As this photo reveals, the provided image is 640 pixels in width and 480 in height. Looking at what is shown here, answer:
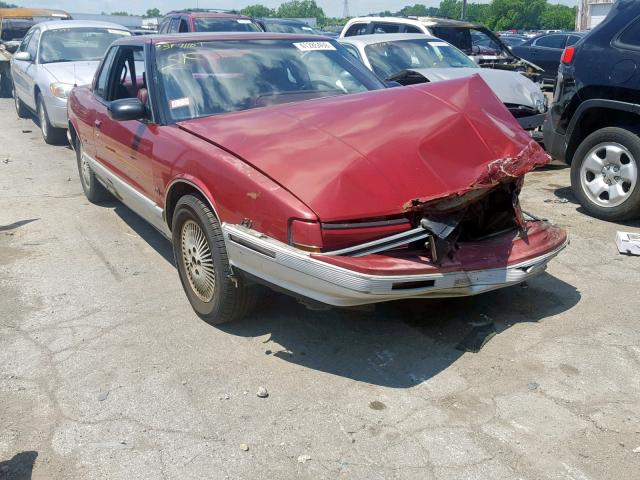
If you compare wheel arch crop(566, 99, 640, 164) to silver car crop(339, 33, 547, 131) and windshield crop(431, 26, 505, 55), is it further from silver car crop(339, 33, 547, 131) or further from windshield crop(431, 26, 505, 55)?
windshield crop(431, 26, 505, 55)

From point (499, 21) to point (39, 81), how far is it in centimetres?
6885

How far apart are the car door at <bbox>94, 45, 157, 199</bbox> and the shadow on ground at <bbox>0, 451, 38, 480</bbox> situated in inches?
84.6

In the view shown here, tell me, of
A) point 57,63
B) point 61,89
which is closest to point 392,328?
point 61,89

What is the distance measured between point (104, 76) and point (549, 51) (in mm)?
15310

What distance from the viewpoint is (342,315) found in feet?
14.0

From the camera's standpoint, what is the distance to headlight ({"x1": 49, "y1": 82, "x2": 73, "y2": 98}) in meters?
9.59

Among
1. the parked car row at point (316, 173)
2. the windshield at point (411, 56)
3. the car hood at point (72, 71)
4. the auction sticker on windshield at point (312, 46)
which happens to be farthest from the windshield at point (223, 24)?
the auction sticker on windshield at point (312, 46)

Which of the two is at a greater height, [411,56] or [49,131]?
[411,56]

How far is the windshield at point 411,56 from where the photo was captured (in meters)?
9.14

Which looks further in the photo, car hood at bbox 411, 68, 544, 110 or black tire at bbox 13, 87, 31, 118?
black tire at bbox 13, 87, 31, 118

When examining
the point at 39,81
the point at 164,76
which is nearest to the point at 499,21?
the point at 39,81

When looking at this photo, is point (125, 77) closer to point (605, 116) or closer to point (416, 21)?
point (605, 116)

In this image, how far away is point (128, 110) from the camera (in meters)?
4.57

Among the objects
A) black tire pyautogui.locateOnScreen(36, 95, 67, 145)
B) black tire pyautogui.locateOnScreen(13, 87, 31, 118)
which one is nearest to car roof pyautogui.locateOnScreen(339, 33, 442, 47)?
black tire pyautogui.locateOnScreen(36, 95, 67, 145)
